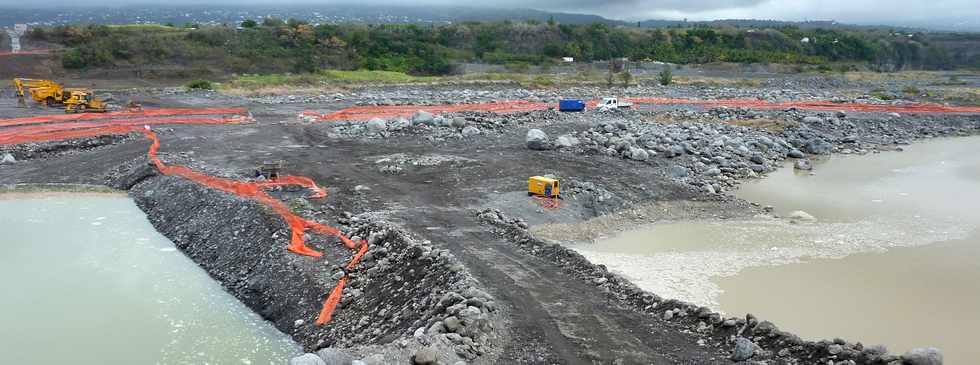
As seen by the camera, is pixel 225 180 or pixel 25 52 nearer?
pixel 225 180

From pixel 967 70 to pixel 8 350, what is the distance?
11174 centimetres

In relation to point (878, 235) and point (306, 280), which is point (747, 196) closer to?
point (878, 235)

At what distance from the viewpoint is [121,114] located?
34.8m

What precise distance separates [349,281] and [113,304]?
489 cm

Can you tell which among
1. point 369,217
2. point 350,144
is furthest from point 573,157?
point 369,217

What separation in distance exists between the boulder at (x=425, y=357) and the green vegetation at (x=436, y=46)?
55707 millimetres

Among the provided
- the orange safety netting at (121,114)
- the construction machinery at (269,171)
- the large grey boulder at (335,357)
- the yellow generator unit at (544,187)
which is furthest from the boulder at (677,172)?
the orange safety netting at (121,114)

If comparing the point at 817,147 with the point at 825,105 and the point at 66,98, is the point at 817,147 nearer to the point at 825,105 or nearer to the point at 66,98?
the point at 825,105

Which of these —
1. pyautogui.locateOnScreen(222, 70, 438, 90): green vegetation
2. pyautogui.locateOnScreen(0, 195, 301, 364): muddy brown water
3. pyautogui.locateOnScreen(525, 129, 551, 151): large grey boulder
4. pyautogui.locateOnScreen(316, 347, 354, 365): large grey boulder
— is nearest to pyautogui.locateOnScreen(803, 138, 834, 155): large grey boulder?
pyautogui.locateOnScreen(525, 129, 551, 151): large grey boulder

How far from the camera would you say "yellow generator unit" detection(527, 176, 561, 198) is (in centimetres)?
2048

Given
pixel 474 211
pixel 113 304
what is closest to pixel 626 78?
pixel 474 211

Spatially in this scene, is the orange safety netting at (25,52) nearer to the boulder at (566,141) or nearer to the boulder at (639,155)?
the boulder at (566,141)

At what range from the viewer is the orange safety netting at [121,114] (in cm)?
3194

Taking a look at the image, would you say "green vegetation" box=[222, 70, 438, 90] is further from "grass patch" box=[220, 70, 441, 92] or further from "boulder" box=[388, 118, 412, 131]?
"boulder" box=[388, 118, 412, 131]
